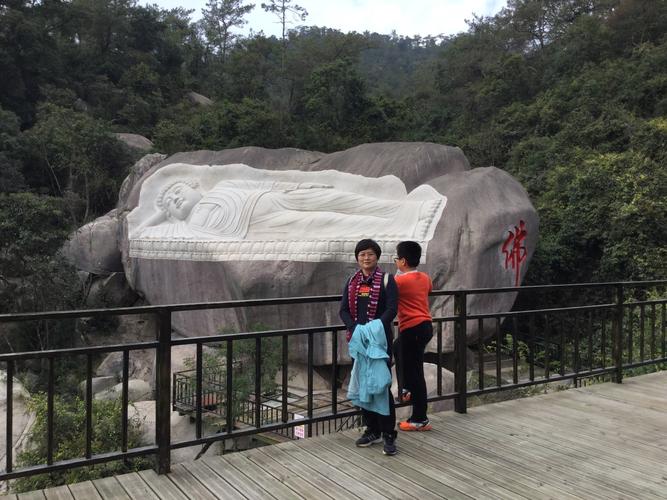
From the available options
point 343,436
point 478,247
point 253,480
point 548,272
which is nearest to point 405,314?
point 343,436

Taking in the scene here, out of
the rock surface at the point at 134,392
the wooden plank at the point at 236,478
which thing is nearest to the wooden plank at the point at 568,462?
the wooden plank at the point at 236,478

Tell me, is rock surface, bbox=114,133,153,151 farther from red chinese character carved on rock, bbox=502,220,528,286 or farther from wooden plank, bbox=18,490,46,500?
wooden plank, bbox=18,490,46,500

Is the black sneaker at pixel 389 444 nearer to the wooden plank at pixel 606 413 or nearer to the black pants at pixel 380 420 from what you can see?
the black pants at pixel 380 420

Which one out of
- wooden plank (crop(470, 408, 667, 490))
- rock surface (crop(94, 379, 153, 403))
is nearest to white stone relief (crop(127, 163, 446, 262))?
rock surface (crop(94, 379, 153, 403))

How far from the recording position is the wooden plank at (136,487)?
2.32 metres

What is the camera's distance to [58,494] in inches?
90.8

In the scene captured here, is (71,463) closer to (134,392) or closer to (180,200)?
(134,392)

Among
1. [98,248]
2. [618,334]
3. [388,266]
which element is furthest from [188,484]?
[98,248]

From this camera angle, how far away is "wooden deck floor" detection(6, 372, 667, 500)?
2387mm

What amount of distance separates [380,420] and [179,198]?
7.68 meters

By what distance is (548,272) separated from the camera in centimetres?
1098

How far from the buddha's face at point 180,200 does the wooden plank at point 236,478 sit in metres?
7.36

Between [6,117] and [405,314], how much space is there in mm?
18444

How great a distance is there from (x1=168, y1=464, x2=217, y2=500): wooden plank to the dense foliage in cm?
863
